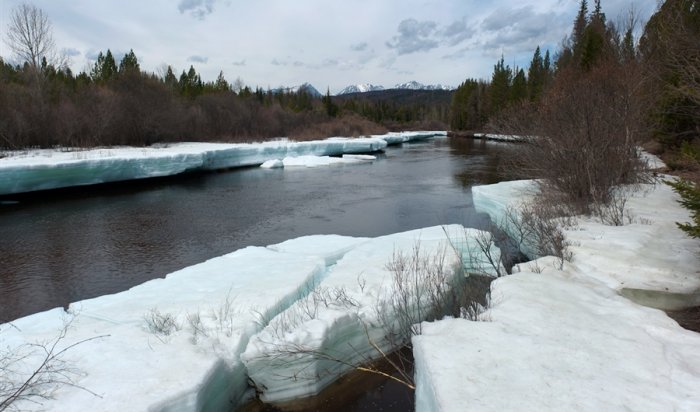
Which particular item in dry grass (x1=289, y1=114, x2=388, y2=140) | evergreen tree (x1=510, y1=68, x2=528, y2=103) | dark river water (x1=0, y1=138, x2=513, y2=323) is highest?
evergreen tree (x1=510, y1=68, x2=528, y2=103)

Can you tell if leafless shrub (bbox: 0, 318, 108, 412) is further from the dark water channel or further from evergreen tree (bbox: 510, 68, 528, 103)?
evergreen tree (bbox: 510, 68, 528, 103)

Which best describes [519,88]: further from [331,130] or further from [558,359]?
[558,359]

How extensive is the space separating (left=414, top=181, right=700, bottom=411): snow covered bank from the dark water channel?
1402 mm

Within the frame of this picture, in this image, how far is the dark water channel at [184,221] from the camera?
8.27 metres

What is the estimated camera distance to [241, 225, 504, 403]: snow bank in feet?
14.4

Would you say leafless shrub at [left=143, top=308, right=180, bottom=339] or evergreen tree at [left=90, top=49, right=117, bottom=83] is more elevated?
evergreen tree at [left=90, top=49, right=117, bottom=83]

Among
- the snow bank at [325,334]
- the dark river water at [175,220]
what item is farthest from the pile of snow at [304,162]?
the snow bank at [325,334]

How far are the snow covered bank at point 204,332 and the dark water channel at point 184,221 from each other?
83 centimetres

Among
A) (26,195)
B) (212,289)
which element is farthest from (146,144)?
(212,289)

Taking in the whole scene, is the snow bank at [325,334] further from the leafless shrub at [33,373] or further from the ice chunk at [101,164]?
the ice chunk at [101,164]

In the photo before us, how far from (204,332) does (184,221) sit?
908 centimetres

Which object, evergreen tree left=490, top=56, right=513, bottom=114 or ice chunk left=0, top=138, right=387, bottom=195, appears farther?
evergreen tree left=490, top=56, right=513, bottom=114

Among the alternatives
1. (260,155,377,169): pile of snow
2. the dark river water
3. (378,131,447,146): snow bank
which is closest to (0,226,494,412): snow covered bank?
the dark river water

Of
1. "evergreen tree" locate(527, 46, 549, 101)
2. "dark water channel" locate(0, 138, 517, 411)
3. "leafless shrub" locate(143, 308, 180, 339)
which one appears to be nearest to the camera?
"leafless shrub" locate(143, 308, 180, 339)
